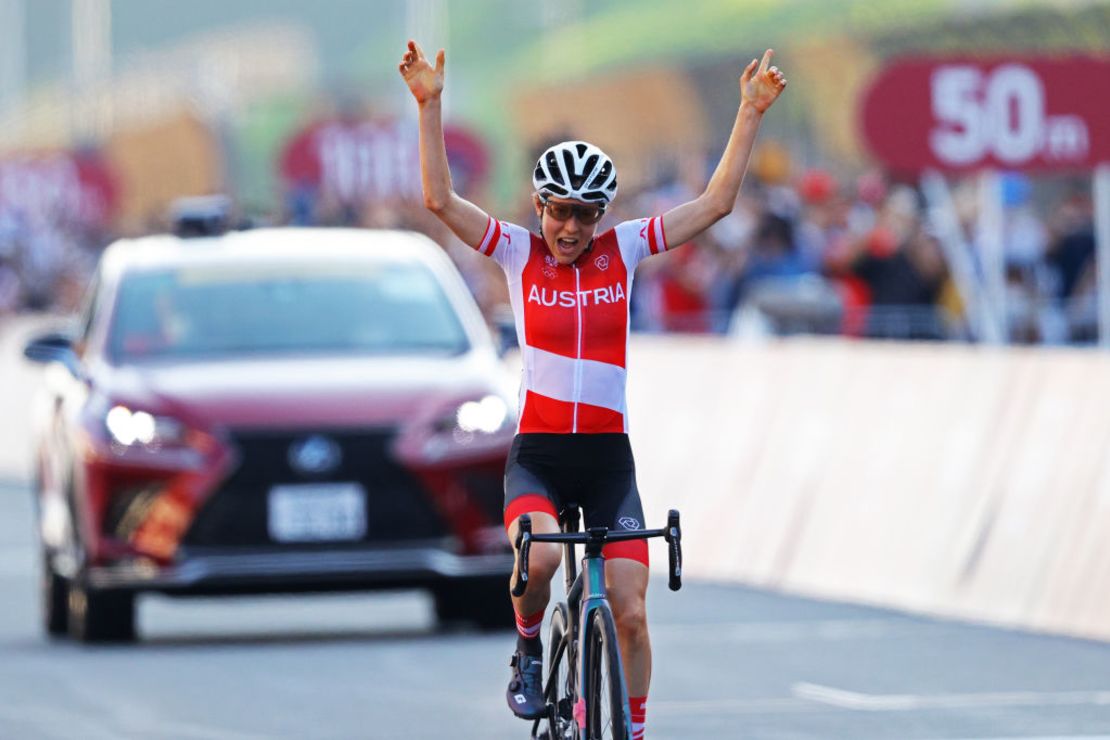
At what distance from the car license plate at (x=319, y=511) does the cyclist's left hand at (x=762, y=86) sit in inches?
207

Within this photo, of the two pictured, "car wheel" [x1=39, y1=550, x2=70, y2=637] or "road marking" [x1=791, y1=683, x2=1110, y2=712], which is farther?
"car wheel" [x1=39, y1=550, x2=70, y2=637]

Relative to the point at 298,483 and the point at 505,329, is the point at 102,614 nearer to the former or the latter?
the point at 298,483

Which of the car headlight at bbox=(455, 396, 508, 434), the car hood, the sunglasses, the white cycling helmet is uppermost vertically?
the white cycling helmet

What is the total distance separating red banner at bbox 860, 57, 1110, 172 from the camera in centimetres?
1986

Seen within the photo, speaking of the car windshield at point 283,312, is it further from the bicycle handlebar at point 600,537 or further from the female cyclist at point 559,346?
the bicycle handlebar at point 600,537

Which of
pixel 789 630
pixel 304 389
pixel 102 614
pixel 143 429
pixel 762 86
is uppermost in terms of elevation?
pixel 762 86

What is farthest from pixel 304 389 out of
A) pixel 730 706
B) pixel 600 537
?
pixel 600 537

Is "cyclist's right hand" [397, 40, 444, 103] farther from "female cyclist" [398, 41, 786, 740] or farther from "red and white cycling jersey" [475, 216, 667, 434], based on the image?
"red and white cycling jersey" [475, 216, 667, 434]

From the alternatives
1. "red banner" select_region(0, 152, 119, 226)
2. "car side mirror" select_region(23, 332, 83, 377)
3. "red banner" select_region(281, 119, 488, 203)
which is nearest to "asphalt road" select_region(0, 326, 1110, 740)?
"car side mirror" select_region(23, 332, 83, 377)

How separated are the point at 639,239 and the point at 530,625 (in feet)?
3.70

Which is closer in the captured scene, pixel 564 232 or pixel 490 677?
pixel 564 232

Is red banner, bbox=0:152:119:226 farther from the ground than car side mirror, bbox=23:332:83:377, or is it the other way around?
car side mirror, bbox=23:332:83:377

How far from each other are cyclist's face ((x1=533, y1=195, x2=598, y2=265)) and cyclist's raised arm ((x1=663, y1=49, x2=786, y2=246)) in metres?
0.31

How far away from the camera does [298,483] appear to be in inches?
549
